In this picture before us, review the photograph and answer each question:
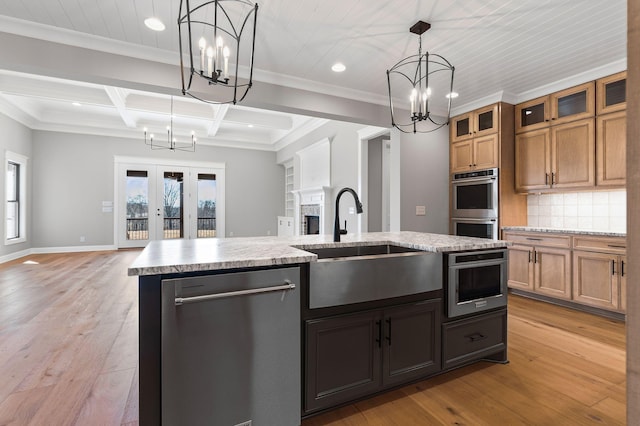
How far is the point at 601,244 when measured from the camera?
10.6ft

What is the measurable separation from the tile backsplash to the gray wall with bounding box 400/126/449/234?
1170mm

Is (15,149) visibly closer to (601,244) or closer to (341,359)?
(341,359)

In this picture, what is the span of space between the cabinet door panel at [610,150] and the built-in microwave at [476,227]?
1.20 meters

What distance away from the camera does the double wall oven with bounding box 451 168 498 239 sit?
14.0ft

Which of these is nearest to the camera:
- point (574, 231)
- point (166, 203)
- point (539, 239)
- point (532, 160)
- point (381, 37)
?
point (381, 37)

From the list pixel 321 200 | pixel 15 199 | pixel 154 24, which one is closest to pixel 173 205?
pixel 15 199

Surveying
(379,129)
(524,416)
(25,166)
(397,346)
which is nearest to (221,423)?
(397,346)

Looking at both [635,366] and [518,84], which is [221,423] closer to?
[635,366]

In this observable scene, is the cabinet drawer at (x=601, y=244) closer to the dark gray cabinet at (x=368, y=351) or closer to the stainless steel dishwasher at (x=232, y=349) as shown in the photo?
the dark gray cabinet at (x=368, y=351)

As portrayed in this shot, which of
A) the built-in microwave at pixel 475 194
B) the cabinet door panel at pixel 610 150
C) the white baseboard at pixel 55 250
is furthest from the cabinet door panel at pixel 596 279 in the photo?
the white baseboard at pixel 55 250

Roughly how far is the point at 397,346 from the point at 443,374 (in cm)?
59

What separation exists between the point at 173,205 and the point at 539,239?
26.6 feet

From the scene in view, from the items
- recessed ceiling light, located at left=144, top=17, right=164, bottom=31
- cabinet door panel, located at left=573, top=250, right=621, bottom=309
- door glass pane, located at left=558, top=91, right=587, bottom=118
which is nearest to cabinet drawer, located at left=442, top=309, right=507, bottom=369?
cabinet door panel, located at left=573, top=250, right=621, bottom=309

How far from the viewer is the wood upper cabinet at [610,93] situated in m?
3.28
